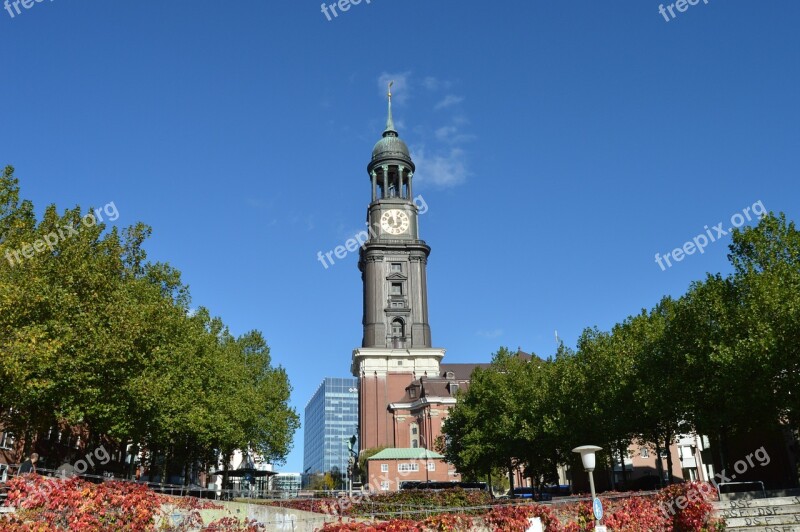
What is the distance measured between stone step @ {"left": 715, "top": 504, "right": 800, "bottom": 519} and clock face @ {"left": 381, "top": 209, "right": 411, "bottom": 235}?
277 ft

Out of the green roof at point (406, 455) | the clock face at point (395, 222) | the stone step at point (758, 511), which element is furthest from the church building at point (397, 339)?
the stone step at point (758, 511)

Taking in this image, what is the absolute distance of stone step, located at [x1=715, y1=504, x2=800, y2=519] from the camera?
2116 centimetres

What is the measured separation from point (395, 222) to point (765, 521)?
281ft

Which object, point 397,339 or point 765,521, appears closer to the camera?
point 765,521

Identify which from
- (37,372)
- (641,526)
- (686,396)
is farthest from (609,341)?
(37,372)

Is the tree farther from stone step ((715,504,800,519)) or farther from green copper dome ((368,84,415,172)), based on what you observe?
green copper dome ((368,84,415,172))

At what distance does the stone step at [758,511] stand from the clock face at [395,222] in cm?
8438

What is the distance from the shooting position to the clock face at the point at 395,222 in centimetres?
10400

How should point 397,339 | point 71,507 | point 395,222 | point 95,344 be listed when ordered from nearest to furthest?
1. point 71,507
2. point 95,344
3. point 397,339
4. point 395,222

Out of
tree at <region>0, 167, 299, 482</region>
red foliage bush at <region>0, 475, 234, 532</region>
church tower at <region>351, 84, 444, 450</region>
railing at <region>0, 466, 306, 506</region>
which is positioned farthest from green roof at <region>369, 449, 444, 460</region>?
red foliage bush at <region>0, 475, 234, 532</region>

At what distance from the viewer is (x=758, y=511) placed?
21.3 m

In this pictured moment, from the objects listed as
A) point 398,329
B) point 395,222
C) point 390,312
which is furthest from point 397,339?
point 395,222

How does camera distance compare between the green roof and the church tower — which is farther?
the church tower

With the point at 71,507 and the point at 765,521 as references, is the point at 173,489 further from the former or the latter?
the point at 765,521
